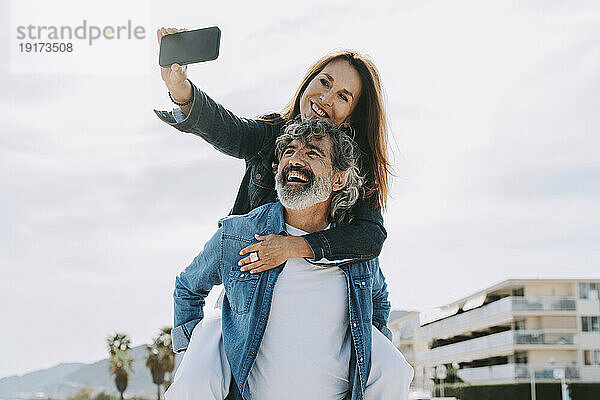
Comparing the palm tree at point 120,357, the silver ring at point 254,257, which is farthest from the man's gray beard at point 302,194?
the palm tree at point 120,357

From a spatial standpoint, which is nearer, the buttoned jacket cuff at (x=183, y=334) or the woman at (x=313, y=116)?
the woman at (x=313, y=116)

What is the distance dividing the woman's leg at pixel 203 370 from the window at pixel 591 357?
53247mm

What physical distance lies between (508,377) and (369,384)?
50707 mm

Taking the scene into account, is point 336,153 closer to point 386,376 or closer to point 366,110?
point 366,110

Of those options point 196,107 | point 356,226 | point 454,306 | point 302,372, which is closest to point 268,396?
point 302,372

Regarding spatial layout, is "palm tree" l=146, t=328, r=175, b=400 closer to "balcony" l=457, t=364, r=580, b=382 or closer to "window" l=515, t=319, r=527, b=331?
→ "balcony" l=457, t=364, r=580, b=382

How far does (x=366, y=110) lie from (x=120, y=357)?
4485cm

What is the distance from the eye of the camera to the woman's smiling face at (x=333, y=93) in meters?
3.38

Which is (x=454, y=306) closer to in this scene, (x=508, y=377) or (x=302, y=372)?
(x=508, y=377)

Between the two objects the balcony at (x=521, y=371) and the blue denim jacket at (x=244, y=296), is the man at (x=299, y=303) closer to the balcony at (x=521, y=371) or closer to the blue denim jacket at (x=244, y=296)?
the blue denim jacket at (x=244, y=296)

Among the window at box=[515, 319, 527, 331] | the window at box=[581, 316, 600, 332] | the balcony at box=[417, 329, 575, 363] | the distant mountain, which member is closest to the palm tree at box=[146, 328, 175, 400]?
the balcony at box=[417, 329, 575, 363]

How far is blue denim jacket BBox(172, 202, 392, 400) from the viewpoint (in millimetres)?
2877

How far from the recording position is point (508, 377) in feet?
168

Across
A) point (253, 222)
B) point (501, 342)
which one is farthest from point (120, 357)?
point (253, 222)
